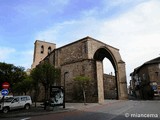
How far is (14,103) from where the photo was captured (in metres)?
20.9

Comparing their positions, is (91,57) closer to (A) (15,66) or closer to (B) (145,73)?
(A) (15,66)

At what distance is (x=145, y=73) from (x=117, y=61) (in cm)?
986

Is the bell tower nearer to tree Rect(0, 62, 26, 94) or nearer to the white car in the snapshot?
tree Rect(0, 62, 26, 94)

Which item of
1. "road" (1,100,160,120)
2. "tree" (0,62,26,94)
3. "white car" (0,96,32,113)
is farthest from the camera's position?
"tree" (0,62,26,94)

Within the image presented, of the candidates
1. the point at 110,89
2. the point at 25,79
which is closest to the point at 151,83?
the point at 110,89

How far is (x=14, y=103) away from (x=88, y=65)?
14462 mm

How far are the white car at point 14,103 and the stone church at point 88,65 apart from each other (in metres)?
5.94

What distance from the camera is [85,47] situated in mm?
33406

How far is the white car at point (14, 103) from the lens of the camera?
19534mm

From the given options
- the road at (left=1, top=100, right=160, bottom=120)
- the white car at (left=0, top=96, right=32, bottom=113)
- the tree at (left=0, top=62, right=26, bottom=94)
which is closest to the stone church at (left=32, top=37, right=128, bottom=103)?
the white car at (left=0, top=96, right=32, bottom=113)

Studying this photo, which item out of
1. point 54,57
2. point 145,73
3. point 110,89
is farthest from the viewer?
point 110,89

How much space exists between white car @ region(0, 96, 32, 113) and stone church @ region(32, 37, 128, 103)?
234 inches

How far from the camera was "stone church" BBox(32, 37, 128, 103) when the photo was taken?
30.0 meters

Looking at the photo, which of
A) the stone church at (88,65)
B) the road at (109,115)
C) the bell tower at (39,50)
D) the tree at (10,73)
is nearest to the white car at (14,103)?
the stone church at (88,65)
